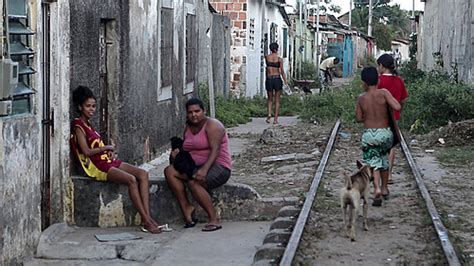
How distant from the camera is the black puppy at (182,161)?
9258 mm

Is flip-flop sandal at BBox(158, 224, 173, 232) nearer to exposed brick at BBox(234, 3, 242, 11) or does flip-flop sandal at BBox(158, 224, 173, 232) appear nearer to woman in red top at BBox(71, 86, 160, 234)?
woman in red top at BBox(71, 86, 160, 234)

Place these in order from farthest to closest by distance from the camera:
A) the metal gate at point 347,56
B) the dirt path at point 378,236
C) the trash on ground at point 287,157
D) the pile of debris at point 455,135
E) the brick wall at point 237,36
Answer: the metal gate at point 347,56 → the brick wall at point 237,36 → the pile of debris at point 455,135 → the trash on ground at point 287,157 → the dirt path at point 378,236

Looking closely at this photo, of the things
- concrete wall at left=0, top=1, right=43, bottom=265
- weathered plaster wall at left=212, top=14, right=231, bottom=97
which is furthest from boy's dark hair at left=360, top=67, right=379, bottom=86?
weathered plaster wall at left=212, top=14, right=231, bottom=97

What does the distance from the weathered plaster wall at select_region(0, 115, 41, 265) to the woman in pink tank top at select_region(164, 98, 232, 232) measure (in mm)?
1595

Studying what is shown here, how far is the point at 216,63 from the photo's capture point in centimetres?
2372

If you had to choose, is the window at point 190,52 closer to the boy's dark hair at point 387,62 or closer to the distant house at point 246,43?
the boy's dark hair at point 387,62

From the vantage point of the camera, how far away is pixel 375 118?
9.70 m

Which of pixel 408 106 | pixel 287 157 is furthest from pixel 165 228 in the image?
pixel 408 106

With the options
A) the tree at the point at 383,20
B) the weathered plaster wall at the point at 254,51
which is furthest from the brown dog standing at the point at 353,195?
the tree at the point at 383,20

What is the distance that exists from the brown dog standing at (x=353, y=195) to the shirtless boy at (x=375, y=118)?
3.01 ft

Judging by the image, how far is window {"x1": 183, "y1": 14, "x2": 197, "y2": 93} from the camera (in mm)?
16828

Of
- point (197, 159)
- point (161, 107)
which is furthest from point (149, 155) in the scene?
point (197, 159)

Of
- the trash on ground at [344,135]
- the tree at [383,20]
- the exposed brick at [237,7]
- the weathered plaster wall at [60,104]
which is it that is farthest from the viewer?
the tree at [383,20]

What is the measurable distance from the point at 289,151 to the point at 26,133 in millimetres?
8177
